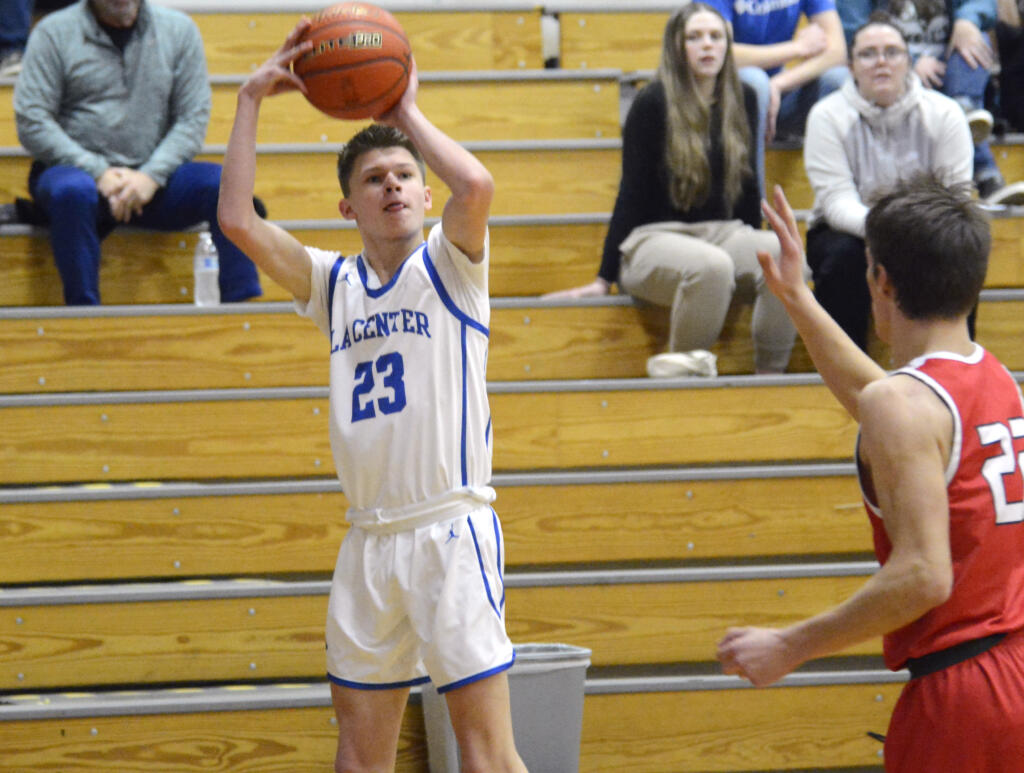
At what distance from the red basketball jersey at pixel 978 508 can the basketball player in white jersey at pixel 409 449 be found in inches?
35.1

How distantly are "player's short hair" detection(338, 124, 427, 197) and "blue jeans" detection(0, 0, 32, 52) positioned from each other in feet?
10.9

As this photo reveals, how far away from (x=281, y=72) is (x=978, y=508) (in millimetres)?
1543

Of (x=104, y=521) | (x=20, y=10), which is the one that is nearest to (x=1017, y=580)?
(x=104, y=521)

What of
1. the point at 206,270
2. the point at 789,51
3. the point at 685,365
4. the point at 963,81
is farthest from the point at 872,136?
the point at 206,270

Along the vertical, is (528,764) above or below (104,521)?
below

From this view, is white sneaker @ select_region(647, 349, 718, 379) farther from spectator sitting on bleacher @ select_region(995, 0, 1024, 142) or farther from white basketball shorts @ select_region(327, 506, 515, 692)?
spectator sitting on bleacher @ select_region(995, 0, 1024, 142)

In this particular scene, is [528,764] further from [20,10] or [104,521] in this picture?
[20,10]

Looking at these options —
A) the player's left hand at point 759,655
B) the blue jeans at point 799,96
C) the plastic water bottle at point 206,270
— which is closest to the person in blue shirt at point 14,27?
the plastic water bottle at point 206,270

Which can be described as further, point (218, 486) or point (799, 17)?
point (799, 17)

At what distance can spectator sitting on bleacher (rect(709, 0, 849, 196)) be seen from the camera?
514 cm

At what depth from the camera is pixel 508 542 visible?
385cm

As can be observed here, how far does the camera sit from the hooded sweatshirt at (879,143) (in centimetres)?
450

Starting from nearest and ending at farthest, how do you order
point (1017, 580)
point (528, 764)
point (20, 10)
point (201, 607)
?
point (1017, 580), point (528, 764), point (201, 607), point (20, 10)

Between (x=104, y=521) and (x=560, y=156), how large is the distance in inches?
88.9
